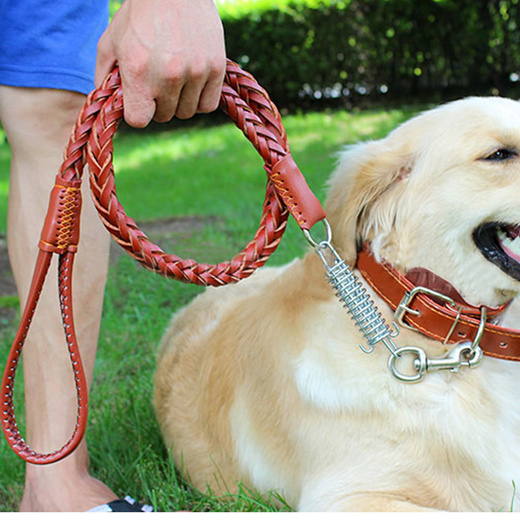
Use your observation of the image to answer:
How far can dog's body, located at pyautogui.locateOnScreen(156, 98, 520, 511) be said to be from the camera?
1.92 meters

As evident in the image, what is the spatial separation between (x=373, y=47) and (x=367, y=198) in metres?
11.6

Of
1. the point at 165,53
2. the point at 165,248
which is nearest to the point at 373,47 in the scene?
the point at 165,248

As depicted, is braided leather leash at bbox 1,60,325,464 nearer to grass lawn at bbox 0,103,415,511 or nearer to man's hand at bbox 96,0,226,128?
man's hand at bbox 96,0,226,128

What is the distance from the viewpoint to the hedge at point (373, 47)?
38.4 ft

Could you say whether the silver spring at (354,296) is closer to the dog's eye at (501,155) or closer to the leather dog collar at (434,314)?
the leather dog collar at (434,314)

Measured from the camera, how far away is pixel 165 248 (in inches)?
203

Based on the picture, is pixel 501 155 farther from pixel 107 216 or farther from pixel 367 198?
pixel 107 216

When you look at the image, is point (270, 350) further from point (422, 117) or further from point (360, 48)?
point (360, 48)

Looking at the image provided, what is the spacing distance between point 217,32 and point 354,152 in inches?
28.7

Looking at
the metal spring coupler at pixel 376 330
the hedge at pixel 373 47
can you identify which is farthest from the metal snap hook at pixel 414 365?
the hedge at pixel 373 47

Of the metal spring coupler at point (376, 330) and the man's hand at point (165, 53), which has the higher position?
the man's hand at point (165, 53)

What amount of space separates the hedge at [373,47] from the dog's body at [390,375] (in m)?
10.1

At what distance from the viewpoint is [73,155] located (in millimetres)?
1662

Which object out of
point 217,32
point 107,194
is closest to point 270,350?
point 107,194
